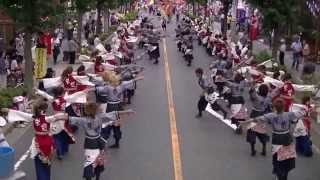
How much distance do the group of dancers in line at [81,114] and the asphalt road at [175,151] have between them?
0.62 m

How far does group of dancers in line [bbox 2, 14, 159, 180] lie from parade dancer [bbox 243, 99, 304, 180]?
9.22 feet

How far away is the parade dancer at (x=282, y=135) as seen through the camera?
1188cm

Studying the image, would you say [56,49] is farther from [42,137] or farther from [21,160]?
[42,137]

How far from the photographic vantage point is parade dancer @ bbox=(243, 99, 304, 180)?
1188 centimetres

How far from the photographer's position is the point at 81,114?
16.4 metres

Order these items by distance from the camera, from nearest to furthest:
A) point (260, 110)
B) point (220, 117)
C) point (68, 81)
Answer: point (260, 110) → point (68, 81) → point (220, 117)

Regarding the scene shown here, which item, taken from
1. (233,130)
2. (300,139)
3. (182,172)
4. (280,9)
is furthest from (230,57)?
(182,172)

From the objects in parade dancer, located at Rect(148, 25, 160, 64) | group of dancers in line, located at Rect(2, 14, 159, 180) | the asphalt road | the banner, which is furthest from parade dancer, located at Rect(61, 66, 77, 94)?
parade dancer, located at Rect(148, 25, 160, 64)

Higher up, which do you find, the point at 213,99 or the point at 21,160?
the point at 213,99

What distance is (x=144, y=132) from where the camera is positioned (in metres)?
17.5

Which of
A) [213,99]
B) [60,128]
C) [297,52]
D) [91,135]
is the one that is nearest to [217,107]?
[213,99]

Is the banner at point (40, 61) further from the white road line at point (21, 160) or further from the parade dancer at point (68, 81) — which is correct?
the white road line at point (21, 160)

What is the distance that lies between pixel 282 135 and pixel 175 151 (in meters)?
3.83

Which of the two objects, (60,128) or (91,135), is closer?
(91,135)
